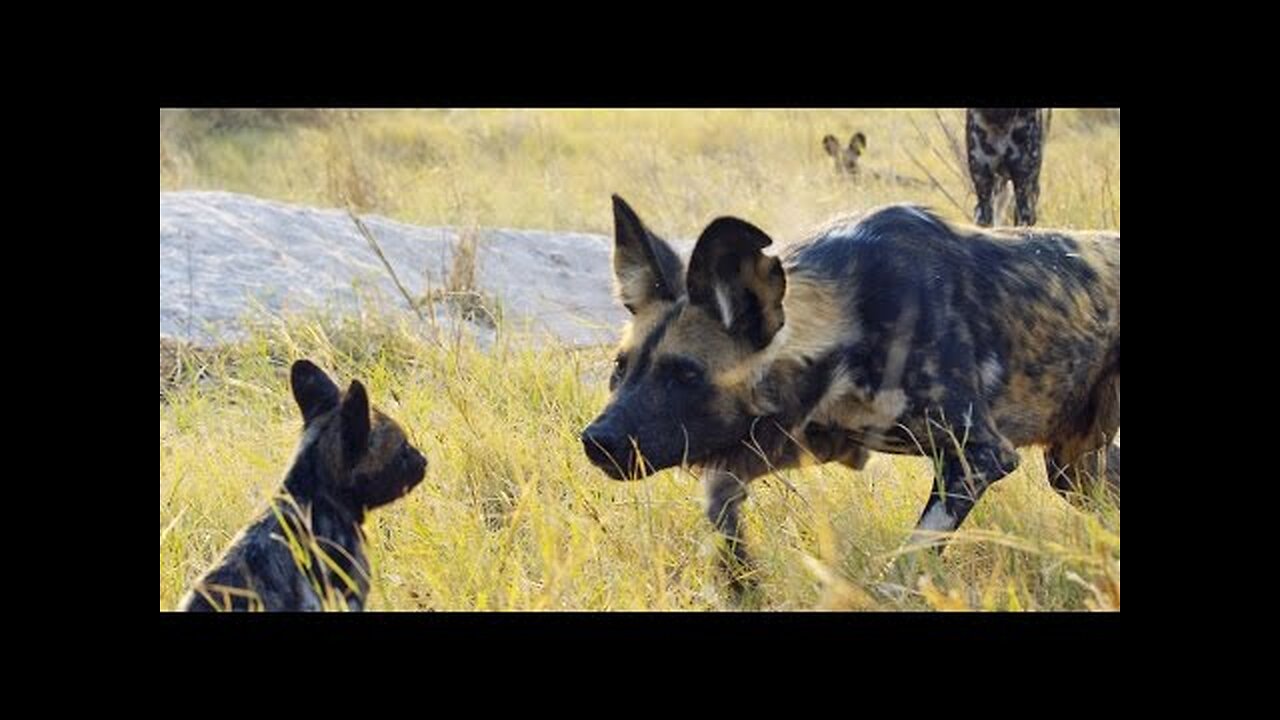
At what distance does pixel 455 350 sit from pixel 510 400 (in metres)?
0.40

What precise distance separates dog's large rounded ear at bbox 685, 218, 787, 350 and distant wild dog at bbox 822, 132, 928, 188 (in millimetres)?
6647

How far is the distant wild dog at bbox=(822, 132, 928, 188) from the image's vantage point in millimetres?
10680

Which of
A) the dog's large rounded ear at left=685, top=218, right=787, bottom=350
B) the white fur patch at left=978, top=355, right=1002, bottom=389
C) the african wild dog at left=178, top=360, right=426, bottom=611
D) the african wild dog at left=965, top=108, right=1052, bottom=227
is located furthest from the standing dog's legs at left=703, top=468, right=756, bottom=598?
the african wild dog at left=965, top=108, right=1052, bottom=227

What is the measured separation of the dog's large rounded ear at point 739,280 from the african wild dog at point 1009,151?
144 inches

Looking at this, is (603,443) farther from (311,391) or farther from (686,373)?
(311,391)

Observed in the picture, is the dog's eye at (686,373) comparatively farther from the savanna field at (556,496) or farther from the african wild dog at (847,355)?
the savanna field at (556,496)

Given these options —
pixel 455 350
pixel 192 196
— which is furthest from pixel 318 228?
pixel 455 350

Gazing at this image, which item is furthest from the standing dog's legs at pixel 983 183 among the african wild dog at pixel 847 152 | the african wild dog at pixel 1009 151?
the african wild dog at pixel 847 152

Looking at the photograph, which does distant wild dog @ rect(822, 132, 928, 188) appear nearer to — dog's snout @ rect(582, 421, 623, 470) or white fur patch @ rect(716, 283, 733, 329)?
white fur patch @ rect(716, 283, 733, 329)

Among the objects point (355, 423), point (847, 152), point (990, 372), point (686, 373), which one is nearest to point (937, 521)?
point (990, 372)

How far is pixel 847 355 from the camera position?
406cm

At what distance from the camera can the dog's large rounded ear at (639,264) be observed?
158 inches

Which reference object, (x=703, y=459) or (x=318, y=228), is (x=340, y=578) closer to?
(x=703, y=459)

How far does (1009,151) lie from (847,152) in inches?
163
